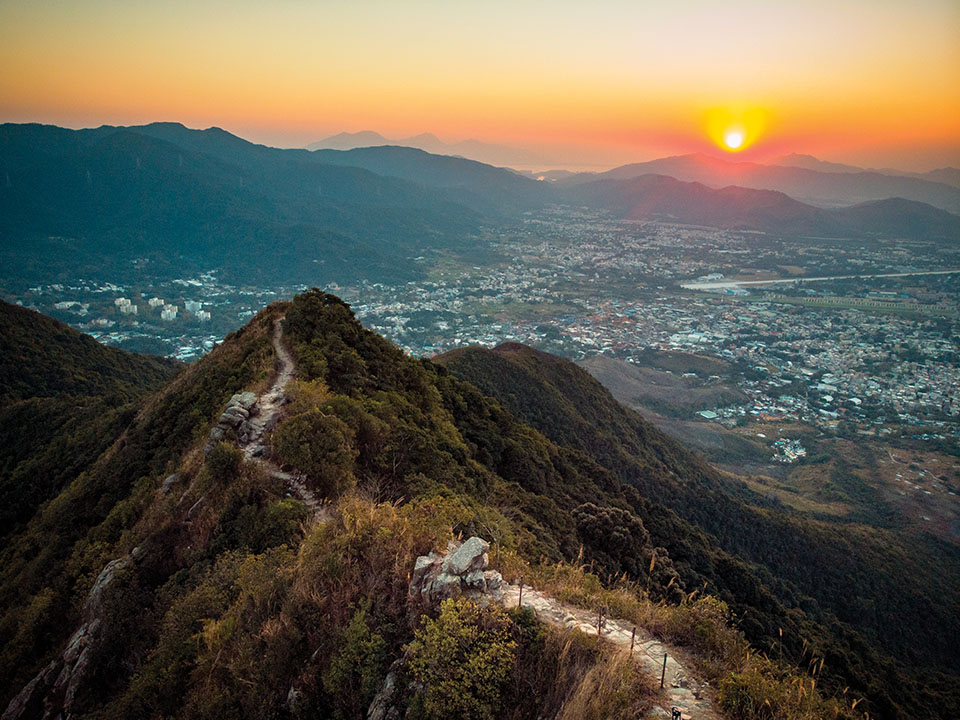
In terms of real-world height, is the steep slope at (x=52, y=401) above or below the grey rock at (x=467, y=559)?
below

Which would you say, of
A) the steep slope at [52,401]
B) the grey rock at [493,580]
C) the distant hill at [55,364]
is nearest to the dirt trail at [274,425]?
the grey rock at [493,580]

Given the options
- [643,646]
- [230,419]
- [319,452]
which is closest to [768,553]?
[643,646]

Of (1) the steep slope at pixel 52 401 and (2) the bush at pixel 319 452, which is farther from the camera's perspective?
(1) the steep slope at pixel 52 401

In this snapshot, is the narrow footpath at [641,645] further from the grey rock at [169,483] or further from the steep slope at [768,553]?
the steep slope at [768,553]

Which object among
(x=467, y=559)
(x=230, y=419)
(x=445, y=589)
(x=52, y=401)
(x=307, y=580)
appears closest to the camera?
(x=445, y=589)

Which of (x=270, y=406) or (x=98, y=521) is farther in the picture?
(x=270, y=406)

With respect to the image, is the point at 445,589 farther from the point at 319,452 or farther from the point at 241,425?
the point at 241,425
